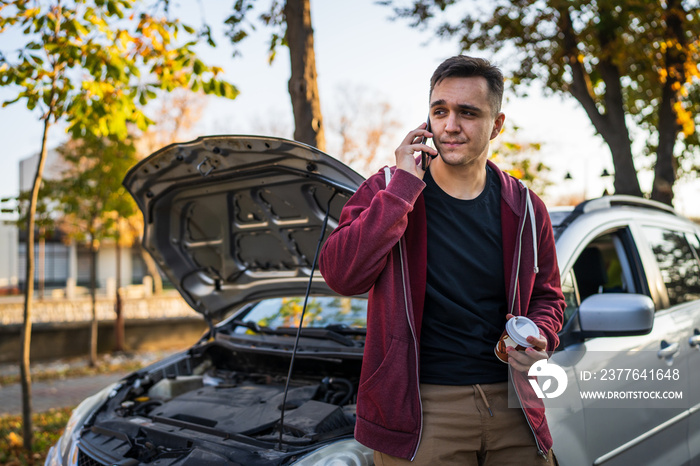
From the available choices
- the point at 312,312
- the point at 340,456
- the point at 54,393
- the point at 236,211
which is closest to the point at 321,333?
the point at 312,312

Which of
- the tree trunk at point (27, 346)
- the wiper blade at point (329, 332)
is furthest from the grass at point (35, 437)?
the wiper blade at point (329, 332)

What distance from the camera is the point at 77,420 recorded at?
3010 millimetres

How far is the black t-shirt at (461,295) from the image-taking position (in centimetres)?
190

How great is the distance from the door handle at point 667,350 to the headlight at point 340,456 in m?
1.70

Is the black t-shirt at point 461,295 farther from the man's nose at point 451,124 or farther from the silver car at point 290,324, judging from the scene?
the silver car at point 290,324

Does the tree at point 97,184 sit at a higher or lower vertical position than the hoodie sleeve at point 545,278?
higher

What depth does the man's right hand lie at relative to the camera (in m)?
1.81

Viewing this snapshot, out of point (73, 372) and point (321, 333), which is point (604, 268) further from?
point (73, 372)

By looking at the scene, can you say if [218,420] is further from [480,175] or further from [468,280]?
[480,175]

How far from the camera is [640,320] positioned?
2.50 metres

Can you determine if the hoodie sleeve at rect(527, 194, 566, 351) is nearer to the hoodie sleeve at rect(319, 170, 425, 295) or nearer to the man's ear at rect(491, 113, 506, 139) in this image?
the man's ear at rect(491, 113, 506, 139)

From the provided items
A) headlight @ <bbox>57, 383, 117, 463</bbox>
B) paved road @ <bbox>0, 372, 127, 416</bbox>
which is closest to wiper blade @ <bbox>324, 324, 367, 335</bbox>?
headlight @ <bbox>57, 383, 117, 463</bbox>

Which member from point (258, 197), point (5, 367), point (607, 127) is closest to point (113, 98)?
point (258, 197)

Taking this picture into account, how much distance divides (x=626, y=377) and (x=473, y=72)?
67.1 inches
